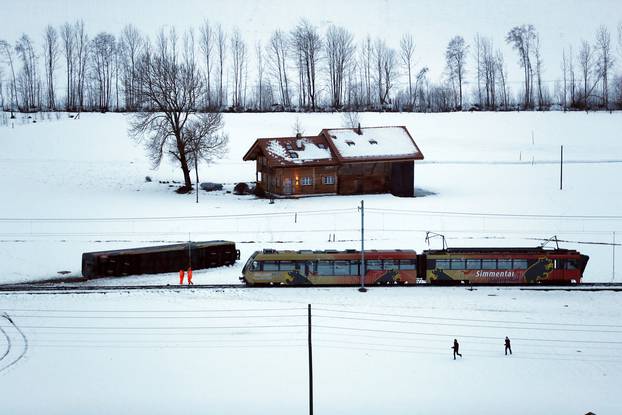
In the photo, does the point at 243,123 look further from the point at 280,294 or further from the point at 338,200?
the point at 280,294

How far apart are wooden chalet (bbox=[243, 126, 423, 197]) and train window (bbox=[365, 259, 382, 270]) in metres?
22.6

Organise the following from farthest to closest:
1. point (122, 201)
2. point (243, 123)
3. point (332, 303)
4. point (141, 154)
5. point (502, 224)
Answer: point (243, 123) → point (141, 154) → point (122, 201) → point (502, 224) → point (332, 303)

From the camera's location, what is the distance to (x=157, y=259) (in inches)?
1582

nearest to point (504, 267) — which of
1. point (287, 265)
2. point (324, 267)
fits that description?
point (324, 267)

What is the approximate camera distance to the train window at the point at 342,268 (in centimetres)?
3741

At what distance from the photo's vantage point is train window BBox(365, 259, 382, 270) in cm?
3738

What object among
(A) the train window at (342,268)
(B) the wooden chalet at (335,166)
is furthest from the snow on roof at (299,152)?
(A) the train window at (342,268)

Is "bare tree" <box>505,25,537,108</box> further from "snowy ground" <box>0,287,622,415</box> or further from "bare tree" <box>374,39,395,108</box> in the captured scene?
"snowy ground" <box>0,287,622,415</box>

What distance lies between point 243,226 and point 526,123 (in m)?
55.6

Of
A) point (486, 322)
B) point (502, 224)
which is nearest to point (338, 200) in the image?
point (502, 224)

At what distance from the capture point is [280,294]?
36094 millimetres

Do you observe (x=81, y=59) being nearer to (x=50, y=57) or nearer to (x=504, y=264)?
(x=50, y=57)

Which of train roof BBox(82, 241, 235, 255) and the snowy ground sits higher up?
train roof BBox(82, 241, 235, 255)

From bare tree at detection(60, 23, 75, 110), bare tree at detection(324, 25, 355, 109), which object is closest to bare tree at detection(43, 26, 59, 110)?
bare tree at detection(60, 23, 75, 110)
